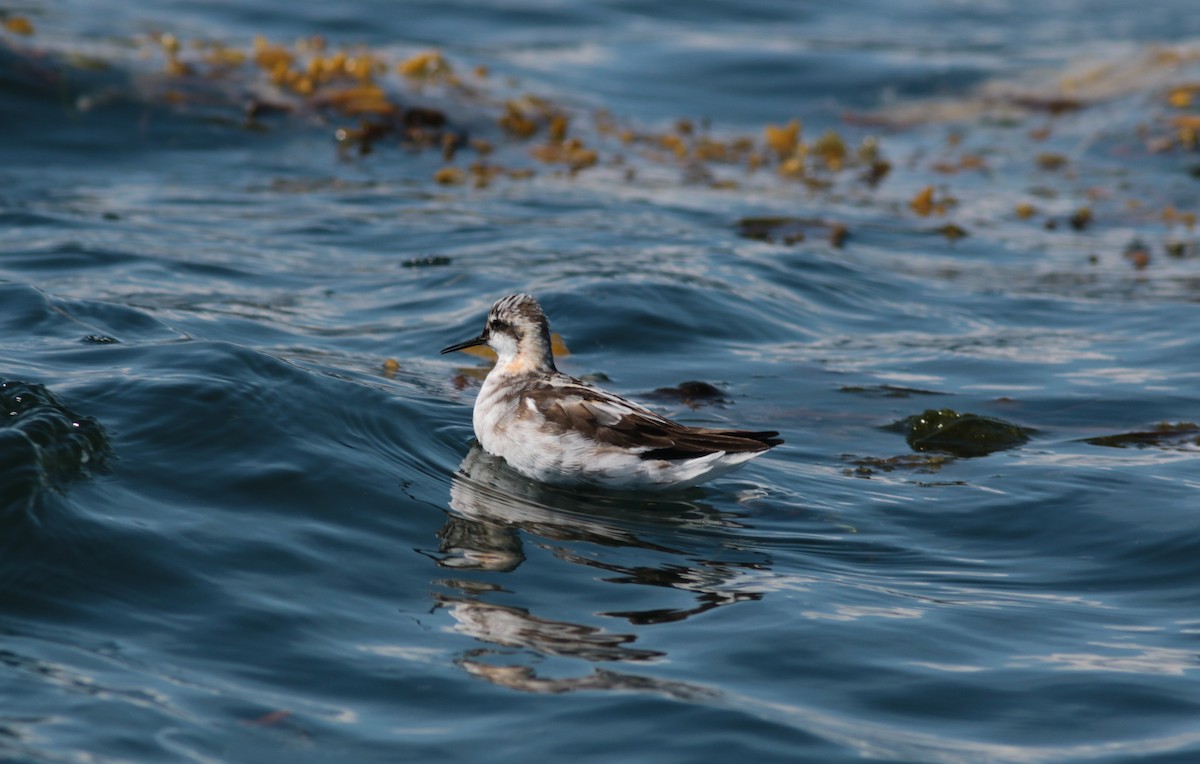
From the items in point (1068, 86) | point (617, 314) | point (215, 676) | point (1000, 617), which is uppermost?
point (1068, 86)

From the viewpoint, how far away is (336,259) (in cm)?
1227

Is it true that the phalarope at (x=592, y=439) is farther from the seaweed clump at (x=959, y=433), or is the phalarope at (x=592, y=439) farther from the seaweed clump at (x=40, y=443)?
the seaweed clump at (x=40, y=443)

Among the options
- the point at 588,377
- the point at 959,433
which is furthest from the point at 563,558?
the point at 588,377

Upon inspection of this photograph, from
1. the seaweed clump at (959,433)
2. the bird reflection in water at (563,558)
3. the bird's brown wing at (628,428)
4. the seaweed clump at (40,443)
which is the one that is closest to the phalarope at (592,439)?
the bird's brown wing at (628,428)

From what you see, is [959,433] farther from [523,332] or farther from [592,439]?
[523,332]

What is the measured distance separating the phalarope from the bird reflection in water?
14cm

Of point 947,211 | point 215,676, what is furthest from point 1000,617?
point 947,211

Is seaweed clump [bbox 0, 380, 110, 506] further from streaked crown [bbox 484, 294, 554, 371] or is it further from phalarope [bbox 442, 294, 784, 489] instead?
streaked crown [bbox 484, 294, 554, 371]

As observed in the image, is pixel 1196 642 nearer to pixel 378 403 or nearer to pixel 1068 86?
pixel 378 403

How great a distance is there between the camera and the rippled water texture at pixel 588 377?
17.5 feet

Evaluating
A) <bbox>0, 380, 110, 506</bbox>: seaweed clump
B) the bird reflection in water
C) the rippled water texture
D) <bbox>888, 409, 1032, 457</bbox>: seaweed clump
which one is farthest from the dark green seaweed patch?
<bbox>0, 380, 110, 506</bbox>: seaweed clump

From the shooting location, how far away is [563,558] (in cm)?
658

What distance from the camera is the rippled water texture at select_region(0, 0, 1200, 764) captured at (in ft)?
17.5

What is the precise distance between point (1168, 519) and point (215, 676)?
4807 mm
